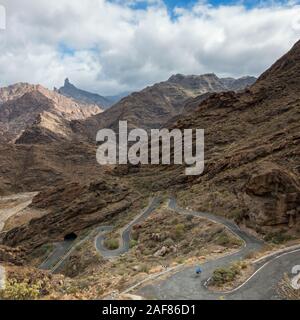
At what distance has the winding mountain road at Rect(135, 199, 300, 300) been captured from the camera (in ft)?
61.7

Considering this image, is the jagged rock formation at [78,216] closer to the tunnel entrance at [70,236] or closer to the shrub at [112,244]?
the tunnel entrance at [70,236]

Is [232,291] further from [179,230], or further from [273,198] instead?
[179,230]

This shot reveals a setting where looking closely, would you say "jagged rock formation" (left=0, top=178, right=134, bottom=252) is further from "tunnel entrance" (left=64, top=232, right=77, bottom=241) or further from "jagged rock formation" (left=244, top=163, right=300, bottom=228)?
"jagged rock formation" (left=244, top=163, right=300, bottom=228)

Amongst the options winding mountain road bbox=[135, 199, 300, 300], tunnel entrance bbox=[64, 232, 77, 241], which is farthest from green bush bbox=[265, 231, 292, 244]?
tunnel entrance bbox=[64, 232, 77, 241]

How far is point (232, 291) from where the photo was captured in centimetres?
1928

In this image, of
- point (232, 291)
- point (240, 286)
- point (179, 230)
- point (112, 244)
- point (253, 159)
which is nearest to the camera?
point (232, 291)

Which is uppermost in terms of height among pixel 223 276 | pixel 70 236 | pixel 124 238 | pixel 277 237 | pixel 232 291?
pixel 277 237

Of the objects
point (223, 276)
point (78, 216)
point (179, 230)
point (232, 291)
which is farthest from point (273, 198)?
point (78, 216)

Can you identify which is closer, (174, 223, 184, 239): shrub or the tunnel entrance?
(174, 223, 184, 239): shrub

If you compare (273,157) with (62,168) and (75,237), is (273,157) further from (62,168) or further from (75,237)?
(62,168)

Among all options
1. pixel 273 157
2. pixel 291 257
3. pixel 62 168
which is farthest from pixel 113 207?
pixel 62 168

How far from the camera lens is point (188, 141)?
72.8m

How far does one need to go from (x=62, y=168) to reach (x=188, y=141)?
72070 mm
